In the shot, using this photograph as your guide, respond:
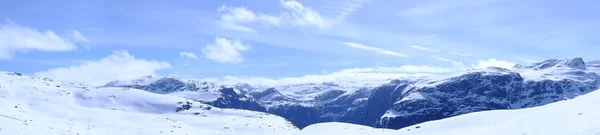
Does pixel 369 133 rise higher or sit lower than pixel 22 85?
lower

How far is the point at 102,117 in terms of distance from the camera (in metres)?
97.4

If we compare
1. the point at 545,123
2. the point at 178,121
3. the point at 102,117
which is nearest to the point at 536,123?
the point at 545,123

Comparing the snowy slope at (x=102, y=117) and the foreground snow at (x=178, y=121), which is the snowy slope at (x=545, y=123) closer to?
the foreground snow at (x=178, y=121)

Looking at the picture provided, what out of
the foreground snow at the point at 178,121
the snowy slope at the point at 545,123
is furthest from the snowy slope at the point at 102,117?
the snowy slope at the point at 545,123

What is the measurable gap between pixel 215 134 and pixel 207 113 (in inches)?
3403

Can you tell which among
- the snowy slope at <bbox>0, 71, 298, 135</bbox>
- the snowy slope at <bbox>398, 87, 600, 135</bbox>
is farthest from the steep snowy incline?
the snowy slope at <bbox>0, 71, 298, 135</bbox>

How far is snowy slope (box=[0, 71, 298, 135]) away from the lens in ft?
222

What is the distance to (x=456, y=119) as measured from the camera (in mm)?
52688

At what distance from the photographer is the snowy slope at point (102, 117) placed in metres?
67.7

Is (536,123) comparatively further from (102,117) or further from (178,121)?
(178,121)

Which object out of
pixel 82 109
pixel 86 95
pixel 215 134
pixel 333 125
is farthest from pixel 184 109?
pixel 333 125

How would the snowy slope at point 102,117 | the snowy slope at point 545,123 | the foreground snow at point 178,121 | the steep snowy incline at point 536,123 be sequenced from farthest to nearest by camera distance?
the snowy slope at point 102,117 < the foreground snow at point 178,121 < the steep snowy incline at point 536,123 < the snowy slope at point 545,123

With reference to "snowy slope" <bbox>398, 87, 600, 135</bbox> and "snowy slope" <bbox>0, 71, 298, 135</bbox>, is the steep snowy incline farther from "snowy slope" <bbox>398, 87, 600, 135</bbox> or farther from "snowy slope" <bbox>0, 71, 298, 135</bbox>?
"snowy slope" <bbox>0, 71, 298, 135</bbox>

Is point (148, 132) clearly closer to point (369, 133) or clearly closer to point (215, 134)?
point (215, 134)
